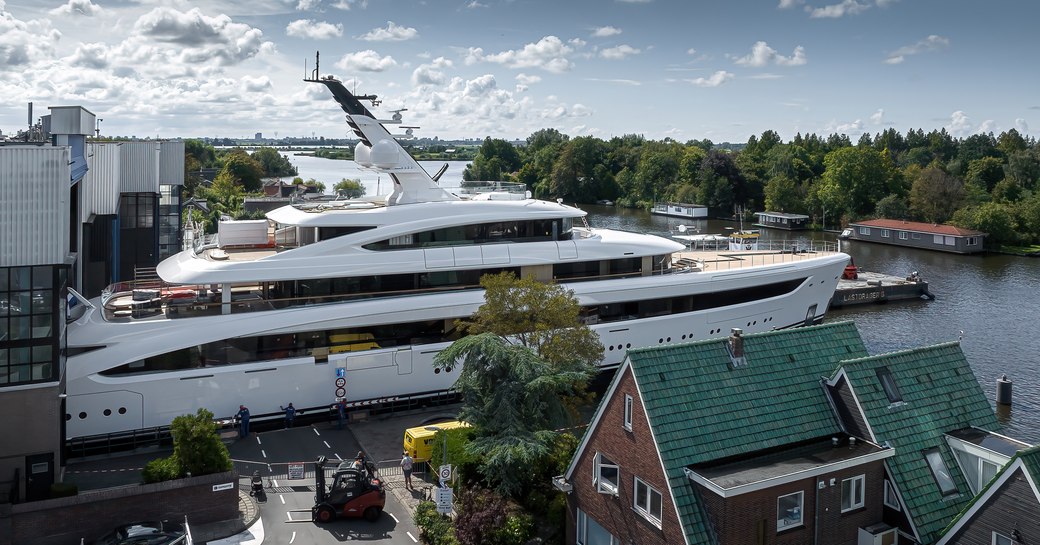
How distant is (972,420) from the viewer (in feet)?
47.2

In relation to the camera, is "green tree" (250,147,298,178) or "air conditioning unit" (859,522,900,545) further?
"green tree" (250,147,298,178)

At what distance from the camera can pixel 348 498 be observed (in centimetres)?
1659

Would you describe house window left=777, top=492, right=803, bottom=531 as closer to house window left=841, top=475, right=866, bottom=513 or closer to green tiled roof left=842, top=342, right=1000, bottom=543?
house window left=841, top=475, right=866, bottom=513

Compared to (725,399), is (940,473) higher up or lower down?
lower down

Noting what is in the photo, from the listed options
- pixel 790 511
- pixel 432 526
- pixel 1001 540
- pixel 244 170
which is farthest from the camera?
pixel 244 170

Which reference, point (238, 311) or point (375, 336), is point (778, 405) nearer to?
point (375, 336)

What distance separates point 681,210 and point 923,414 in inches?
3113

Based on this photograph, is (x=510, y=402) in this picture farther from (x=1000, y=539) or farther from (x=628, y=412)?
(x=1000, y=539)

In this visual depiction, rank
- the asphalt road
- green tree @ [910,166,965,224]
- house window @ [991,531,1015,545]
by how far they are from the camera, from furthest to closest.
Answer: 1. green tree @ [910,166,965,224]
2. the asphalt road
3. house window @ [991,531,1015,545]

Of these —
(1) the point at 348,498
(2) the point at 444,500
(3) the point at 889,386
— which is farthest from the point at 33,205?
(3) the point at 889,386

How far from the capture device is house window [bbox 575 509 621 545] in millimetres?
13953

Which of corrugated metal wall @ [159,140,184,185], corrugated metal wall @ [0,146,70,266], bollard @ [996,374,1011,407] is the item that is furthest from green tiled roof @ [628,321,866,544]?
corrugated metal wall @ [159,140,184,185]

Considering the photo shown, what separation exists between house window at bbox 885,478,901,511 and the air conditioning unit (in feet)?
1.10

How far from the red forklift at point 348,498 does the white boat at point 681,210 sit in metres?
77.2
